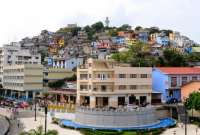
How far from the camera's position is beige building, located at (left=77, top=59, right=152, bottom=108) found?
245 ft

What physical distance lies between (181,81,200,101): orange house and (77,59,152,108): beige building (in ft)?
20.3

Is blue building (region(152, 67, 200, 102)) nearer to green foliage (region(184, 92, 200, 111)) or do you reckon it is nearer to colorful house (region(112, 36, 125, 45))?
green foliage (region(184, 92, 200, 111))

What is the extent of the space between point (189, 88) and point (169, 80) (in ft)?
19.4

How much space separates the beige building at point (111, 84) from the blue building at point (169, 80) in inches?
123

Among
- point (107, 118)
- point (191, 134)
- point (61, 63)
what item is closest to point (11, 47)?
point (61, 63)

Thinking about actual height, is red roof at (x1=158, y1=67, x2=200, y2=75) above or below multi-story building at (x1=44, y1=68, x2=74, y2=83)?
above

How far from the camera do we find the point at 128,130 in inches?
2415

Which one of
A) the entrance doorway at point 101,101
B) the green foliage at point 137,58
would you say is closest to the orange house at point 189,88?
the entrance doorway at point 101,101

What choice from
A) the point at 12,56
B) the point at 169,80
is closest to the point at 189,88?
the point at 169,80

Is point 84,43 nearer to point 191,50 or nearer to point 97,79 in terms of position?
point 191,50

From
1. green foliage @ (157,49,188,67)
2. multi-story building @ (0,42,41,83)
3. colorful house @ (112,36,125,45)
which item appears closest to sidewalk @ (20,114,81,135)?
green foliage @ (157,49,188,67)

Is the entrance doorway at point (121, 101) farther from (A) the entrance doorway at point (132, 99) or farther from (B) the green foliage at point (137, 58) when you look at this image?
(B) the green foliage at point (137, 58)

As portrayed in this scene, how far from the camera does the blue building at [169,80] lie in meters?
81.5

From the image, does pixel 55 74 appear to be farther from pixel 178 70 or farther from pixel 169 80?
pixel 169 80
